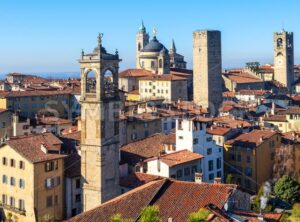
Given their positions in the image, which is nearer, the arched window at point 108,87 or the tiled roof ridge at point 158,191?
the tiled roof ridge at point 158,191

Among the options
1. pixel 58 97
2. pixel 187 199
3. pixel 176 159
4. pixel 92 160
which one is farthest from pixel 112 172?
pixel 58 97

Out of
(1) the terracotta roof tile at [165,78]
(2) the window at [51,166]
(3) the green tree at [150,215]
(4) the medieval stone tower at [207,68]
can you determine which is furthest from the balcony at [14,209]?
(1) the terracotta roof tile at [165,78]

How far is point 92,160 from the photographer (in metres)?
30.2

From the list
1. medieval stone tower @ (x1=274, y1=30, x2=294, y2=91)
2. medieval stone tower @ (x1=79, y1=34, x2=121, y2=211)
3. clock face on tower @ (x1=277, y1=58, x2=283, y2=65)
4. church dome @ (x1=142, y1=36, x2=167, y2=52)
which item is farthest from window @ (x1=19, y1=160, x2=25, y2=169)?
clock face on tower @ (x1=277, y1=58, x2=283, y2=65)

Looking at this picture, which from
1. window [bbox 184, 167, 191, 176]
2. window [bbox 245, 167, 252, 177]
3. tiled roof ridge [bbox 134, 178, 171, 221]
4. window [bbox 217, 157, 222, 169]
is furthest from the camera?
window [bbox 245, 167, 252, 177]

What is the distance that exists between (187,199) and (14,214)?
15027 millimetres

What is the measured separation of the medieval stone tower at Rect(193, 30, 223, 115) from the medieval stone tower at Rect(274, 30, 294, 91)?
2947cm

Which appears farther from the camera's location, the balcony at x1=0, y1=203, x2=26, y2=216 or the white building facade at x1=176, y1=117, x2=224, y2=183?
the white building facade at x1=176, y1=117, x2=224, y2=183

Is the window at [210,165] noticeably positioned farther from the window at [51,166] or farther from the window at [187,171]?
the window at [51,166]

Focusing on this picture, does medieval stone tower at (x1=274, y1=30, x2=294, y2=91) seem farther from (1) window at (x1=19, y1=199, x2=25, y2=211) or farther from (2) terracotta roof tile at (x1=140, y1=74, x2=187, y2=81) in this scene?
(1) window at (x1=19, y1=199, x2=25, y2=211)

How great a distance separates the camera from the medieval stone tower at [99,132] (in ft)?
98.1

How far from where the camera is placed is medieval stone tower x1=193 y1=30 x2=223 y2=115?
77438mm

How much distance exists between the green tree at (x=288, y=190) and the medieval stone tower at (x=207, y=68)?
137ft

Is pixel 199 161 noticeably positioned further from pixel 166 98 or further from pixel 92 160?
pixel 166 98
